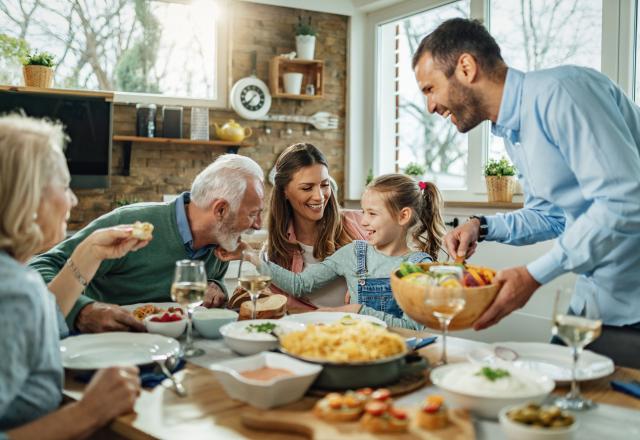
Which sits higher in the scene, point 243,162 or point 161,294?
point 243,162

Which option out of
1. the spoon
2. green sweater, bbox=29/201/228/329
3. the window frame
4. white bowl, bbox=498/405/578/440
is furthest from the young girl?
the window frame

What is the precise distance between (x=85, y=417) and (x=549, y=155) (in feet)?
4.52

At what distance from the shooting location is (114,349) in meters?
1.53

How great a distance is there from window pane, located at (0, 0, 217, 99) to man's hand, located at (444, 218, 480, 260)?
364cm

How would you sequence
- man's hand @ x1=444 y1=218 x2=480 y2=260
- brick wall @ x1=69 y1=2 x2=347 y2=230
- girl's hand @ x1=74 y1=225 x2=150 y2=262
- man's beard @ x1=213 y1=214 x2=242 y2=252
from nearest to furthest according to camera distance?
girl's hand @ x1=74 y1=225 x2=150 y2=262, man's hand @ x1=444 y1=218 x2=480 y2=260, man's beard @ x1=213 y1=214 x2=242 y2=252, brick wall @ x1=69 y1=2 x2=347 y2=230

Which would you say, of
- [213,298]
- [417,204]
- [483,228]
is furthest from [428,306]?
[417,204]

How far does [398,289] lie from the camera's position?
143cm

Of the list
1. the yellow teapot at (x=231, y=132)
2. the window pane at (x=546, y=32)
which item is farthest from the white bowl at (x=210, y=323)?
the yellow teapot at (x=231, y=132)

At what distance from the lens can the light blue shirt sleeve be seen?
1.55m

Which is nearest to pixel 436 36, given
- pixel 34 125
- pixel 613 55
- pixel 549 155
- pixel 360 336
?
pixel 549 155

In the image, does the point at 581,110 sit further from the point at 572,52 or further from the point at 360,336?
the point at 572,52

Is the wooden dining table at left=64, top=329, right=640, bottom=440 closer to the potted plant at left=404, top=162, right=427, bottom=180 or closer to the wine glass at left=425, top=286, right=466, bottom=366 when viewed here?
the wine glass at left=425, top=286, right=466, bottom=366

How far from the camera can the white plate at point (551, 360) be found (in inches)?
53.1

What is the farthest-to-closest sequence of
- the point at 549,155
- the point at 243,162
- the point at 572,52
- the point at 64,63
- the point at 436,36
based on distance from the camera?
the point at 64,63 → the point at 572,52 → the point at 243,162 → the point at 436,36 → the point at 549,155
